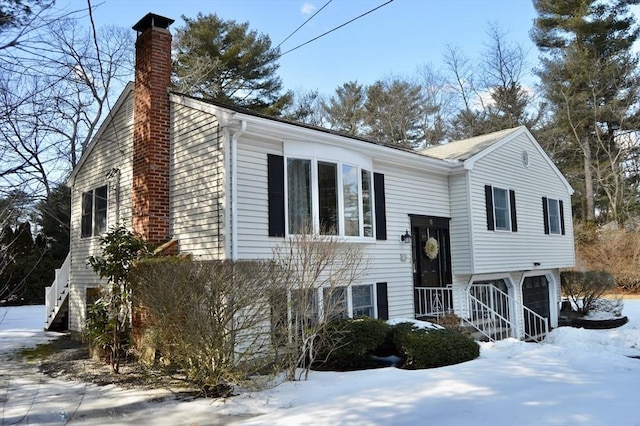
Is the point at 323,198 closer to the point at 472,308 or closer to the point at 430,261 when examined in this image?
the point at 430,261

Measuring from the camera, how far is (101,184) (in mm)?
11656

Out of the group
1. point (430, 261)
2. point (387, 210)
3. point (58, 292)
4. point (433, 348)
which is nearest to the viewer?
point (433, 348)

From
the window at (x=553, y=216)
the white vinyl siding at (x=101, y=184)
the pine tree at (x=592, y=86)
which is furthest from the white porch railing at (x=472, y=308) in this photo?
the pine tree at (x=592, y=86)

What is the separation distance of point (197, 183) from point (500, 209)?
29.0 ft

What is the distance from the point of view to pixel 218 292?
6031mm

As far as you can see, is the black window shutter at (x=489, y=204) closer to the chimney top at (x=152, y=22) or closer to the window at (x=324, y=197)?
the window at (x=324, y=197)

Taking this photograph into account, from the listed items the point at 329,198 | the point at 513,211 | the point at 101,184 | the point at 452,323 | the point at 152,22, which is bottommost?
the point at 452,323

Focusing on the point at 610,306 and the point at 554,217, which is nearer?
the point at 554,217

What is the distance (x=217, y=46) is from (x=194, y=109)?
1760 centimetres

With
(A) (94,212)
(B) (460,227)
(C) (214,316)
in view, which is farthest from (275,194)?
(B) (460,227)

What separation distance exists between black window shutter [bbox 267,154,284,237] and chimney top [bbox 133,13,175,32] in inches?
149

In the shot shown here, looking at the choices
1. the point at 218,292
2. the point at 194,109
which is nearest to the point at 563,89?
the point at 194,109

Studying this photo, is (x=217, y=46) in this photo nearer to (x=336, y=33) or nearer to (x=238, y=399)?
(x=336, y=33)

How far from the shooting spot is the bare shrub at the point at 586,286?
669 inches
